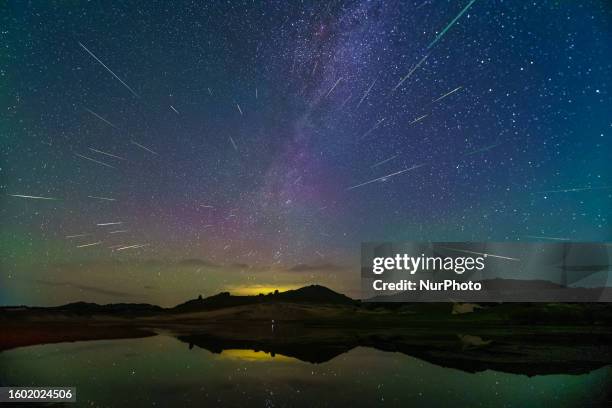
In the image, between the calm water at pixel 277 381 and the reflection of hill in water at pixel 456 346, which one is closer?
the calm water at pixel 277 381

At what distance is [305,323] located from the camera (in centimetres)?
1447

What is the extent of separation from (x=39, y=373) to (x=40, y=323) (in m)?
3.14

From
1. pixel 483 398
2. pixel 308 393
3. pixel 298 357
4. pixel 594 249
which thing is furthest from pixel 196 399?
pixel 594 249

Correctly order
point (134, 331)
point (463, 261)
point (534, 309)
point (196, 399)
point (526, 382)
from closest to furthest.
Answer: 1. point (196, 399)
2. point (526, 382)
3. point (463, 261)
4. point (134, 331)
5. point (534, 309)

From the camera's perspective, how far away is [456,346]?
11.4m

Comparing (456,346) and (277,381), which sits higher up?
(456,346)

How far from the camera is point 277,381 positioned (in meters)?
8.23

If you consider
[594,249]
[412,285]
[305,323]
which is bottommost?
[305,323]

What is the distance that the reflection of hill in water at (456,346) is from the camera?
30.2ft

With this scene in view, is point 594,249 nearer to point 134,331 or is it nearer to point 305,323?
point 305,323

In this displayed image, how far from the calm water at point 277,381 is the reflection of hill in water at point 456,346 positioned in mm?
451

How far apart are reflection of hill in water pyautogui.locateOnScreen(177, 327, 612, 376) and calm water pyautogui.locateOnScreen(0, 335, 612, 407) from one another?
1.48 ft

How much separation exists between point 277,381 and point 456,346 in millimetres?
5280

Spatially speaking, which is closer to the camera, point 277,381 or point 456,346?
point 277,381
